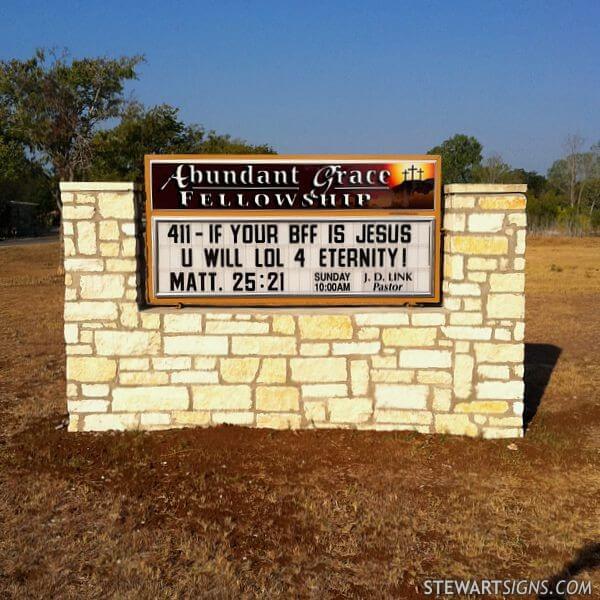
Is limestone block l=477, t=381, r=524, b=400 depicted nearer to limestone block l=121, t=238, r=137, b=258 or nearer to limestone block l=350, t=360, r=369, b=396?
limestone block l=350, t=360, r=369, b=396

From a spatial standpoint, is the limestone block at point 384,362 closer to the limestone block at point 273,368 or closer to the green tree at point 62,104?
the limestone block at point 273,368

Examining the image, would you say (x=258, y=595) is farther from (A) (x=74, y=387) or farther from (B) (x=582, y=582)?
(A) (x=74, y=387)

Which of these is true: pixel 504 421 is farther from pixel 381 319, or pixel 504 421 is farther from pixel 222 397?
pixel 222 397

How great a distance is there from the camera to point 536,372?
364 inches

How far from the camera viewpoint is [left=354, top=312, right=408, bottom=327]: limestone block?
21.1 feet

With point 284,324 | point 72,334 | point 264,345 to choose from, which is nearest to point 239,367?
point 264,345

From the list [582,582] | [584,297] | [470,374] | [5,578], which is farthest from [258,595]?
[584,297]

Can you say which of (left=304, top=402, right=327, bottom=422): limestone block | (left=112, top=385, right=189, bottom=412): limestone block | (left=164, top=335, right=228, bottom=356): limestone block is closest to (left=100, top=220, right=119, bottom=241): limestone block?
(left=164, top=335, right=228, bottom=356): limestone block

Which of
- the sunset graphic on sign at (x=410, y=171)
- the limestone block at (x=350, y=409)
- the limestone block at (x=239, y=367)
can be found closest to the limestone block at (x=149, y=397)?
the limestone block at (x=239, y=367)

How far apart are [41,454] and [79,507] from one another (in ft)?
4.18

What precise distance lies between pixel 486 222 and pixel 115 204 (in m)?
3.71

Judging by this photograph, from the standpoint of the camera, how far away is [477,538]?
14.9 ft

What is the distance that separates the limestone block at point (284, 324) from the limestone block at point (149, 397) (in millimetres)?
1141

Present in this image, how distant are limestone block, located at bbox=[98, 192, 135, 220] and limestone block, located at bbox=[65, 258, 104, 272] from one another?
18.5 inches
